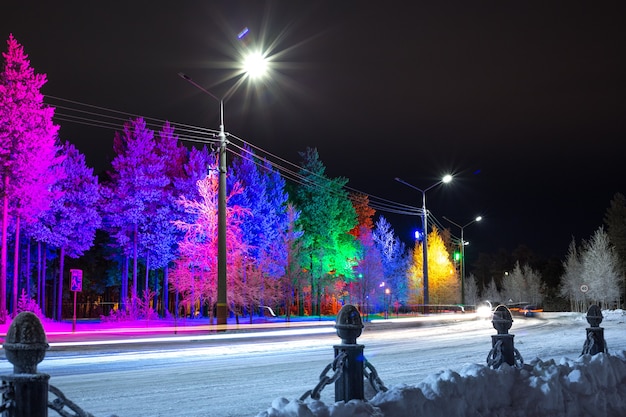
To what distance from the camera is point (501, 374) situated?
6.48 m

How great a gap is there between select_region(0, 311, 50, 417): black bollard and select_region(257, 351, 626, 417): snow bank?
1.56 metres

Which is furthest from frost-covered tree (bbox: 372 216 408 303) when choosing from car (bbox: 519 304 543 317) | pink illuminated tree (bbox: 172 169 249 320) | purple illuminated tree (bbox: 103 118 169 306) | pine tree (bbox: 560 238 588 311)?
pink illuminated tree (bbox: 172 169 249 320)

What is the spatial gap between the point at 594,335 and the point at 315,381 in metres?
4.56

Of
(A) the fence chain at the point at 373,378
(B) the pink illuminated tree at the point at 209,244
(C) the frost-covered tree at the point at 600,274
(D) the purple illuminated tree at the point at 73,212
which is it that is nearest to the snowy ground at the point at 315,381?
(A) the fence chain at the point at 373,378

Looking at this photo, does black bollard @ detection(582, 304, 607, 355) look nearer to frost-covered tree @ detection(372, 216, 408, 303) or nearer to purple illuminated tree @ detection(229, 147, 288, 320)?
purple illuminated tree @ detection(229, 147, 288, 320)

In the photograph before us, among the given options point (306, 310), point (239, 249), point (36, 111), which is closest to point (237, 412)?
point (239, 249)

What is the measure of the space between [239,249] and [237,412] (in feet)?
93.5

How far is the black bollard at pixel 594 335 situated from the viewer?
32.9 ft

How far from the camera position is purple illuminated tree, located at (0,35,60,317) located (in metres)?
34.7

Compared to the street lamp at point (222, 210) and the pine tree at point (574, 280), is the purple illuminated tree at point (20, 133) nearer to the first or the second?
the street lamp at point (222, 210)

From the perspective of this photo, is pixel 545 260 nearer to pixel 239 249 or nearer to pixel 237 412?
pixel 239 249

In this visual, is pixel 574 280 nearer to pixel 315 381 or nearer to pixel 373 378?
pixel 315 381

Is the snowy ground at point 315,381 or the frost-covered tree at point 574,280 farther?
the frost-covered tree at point 574,280

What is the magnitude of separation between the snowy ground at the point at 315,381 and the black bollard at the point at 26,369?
1.57 meters
